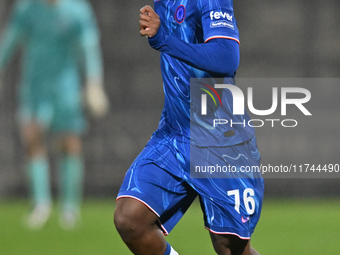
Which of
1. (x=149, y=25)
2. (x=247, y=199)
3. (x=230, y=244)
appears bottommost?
(x=230, y=244)

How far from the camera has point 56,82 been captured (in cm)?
542

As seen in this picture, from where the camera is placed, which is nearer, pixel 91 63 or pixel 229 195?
pixel 229 195

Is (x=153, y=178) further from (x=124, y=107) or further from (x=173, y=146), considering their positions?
(x=124, y=107)

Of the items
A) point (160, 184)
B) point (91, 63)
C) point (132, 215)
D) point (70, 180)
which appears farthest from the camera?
point (70, 180)

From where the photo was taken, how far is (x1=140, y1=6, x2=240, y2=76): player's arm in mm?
2277

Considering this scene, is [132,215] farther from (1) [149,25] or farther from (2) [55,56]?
(2) [55,56]

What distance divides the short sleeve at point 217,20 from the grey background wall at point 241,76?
3658mm

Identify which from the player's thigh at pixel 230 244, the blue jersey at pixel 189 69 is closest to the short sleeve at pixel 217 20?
the blue jersey at pixel 189 69

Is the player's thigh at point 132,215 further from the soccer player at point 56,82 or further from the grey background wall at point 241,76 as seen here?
the grey background wall at point 241,76

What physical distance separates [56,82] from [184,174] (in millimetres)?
3007

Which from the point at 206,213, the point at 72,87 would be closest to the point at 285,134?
the point at 72,87

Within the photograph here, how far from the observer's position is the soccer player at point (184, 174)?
2594 millimetres

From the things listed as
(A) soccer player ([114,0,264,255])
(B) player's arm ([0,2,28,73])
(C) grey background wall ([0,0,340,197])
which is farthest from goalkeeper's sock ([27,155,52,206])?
(A) soccer player ([114,0,264,255])

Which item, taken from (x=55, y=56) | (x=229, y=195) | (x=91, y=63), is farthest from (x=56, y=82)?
(x=229, y=195)
